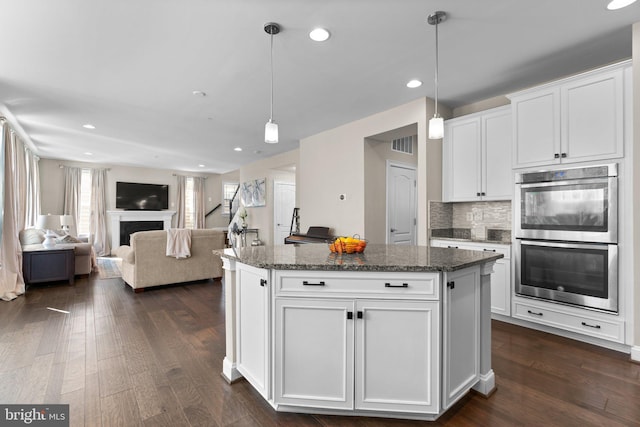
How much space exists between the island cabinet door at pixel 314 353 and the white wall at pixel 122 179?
9.29 meters

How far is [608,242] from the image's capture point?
260 cm

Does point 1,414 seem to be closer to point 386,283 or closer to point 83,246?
point 386,283

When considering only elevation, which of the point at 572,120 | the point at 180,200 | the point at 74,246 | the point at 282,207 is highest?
the point at 572,120

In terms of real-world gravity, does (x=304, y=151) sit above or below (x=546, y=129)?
above

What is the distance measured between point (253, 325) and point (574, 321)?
294cm

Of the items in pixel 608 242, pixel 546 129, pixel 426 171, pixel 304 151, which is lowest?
pixel 608 242

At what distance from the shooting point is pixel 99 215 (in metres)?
8.58

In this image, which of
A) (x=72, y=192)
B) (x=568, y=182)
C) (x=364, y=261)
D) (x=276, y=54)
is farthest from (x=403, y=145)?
(x=72, y=192)

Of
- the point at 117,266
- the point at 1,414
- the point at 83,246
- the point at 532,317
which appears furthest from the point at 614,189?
the point at 117,266

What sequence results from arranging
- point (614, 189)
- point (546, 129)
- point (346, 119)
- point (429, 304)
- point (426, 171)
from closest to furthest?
1. point (429, 304)
2. point (614, 189)
3. point (546, 129)
4. point (426, 171)
5. point (346, 119)

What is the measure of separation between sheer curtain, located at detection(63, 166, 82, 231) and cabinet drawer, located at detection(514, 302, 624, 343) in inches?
400

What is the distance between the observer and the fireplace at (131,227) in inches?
351

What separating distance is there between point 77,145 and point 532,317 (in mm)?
8501

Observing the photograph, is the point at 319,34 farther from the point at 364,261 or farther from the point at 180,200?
the point at 180,200
